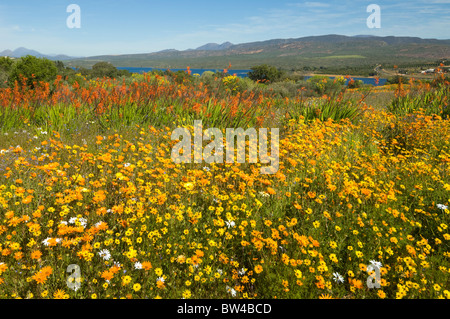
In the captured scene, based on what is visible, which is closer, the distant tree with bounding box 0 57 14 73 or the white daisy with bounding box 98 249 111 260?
the white daisy with bounding box 98 249 111 260

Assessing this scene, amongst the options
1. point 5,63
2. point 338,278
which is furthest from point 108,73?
point 338,278

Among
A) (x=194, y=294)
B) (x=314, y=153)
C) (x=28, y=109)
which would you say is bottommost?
(x=194, y=294)

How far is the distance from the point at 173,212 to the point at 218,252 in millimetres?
748

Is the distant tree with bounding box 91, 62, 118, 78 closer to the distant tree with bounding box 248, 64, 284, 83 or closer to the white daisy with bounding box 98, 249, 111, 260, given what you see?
the distant tree with bounding box 248, 64, 284, 83

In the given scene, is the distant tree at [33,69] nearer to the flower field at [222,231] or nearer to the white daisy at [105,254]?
the flower field at [222,231]

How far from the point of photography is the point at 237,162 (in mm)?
4109

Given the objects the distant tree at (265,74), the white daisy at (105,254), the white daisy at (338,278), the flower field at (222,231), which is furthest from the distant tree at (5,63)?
the white daisy at (338,278)

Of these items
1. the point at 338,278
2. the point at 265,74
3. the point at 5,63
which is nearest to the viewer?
the point at 338,278

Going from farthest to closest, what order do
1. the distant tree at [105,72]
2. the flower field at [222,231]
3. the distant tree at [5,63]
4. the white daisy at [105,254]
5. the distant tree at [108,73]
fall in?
the distant tree at [105,72] < the distant tree at [108,73] < the distant tree at [5,63] < the white daisy at [105,254] < the flower field at [222,231]

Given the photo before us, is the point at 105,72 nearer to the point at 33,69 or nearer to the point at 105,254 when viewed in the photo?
the point at 33,69

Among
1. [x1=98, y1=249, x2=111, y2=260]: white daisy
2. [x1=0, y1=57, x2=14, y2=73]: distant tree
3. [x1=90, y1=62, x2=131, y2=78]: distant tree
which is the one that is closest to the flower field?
[x1=98, y1=249, x2=111, y2=260]: white daisy

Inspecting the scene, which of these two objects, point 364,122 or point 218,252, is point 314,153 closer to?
point 218,252

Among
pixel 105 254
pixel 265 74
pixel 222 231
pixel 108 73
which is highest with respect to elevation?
pixel 108 73
